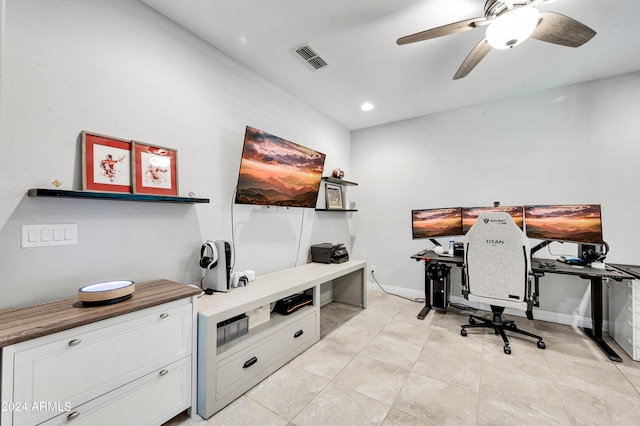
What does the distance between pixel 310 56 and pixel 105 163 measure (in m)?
1.92

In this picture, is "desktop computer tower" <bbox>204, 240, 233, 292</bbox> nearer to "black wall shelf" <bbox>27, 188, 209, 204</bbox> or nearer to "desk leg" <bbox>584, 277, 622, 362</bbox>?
"black wall shelf" <bbox>27, 188, 209, 204</bbox>

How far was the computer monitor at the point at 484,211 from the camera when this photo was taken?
2988 millimetres

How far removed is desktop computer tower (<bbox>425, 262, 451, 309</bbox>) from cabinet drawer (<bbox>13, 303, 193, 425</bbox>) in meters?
2.81

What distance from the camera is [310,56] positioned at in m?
2.44

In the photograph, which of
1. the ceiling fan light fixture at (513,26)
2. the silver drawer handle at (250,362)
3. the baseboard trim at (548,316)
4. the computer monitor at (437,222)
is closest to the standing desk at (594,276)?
the baseboard trim at (548,316)

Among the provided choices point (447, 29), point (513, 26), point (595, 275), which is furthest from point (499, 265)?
point (447, 29)

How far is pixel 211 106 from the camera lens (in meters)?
2.29

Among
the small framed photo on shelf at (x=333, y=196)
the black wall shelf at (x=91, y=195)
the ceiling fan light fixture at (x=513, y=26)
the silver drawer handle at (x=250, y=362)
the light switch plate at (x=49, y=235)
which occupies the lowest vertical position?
the silver drawer handle at (x=250, y=362)

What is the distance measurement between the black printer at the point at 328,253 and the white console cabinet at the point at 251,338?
0.38 meters

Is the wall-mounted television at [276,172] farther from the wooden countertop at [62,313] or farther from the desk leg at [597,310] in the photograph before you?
the desk leg at [597,310]

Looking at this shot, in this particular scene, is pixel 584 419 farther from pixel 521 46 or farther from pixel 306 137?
pixel 306 137

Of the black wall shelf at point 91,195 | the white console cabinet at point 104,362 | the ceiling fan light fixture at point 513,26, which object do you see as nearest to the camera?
the white console cabinet at point 104,362

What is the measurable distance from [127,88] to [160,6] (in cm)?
69

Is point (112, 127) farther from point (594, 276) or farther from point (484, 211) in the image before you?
point (594, 276)
